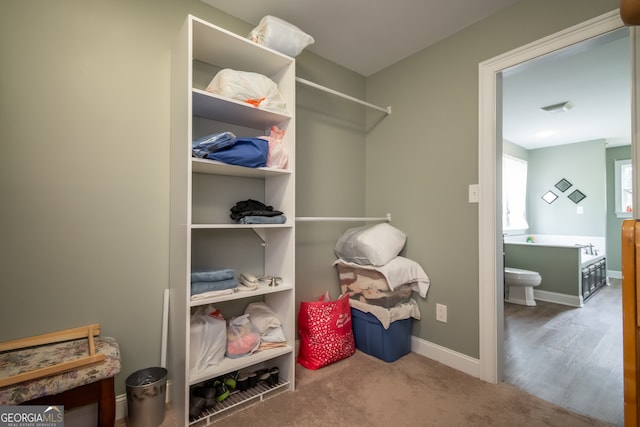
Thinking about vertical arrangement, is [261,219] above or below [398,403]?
above

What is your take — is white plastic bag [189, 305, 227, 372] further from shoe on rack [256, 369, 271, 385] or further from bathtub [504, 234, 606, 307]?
bathtub [504, 234, 606, 307]

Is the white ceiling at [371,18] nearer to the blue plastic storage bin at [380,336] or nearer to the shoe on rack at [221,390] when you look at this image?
the blue plastic storage bin at [380,336]

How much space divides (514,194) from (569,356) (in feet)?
11.9

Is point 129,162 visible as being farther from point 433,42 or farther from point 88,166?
point 433,42

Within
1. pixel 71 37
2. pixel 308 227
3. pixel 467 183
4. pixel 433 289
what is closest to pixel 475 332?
pixel 433 289

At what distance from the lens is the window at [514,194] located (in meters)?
5.04

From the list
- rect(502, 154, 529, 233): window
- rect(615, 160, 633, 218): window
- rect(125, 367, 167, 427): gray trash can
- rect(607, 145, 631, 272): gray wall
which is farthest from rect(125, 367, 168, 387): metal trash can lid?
rect(615, 160, 633, 218): window

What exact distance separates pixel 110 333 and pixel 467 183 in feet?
7.54

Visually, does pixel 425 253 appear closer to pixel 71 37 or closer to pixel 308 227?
pixel 308 227

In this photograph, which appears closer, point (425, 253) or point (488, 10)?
point (488, 10)

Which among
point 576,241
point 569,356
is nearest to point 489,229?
point 569,356

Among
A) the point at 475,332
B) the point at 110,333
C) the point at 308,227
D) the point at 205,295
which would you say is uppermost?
the point at 308,227

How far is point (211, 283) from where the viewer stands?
5.15 feet

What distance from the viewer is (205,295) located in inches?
59.7
